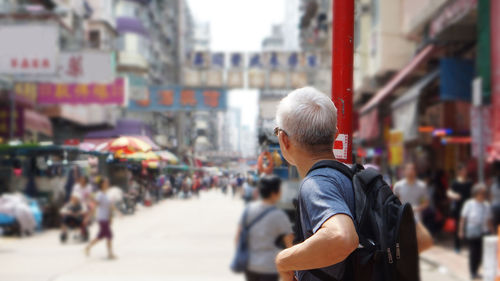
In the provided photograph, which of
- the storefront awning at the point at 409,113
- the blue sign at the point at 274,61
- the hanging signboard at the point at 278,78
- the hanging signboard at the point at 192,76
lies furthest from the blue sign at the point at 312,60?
the storefront awning at the point at 409,113

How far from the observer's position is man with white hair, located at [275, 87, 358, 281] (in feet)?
6.79

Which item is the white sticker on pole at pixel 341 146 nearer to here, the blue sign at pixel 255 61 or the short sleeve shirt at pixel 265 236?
the short sleeve shirt at pixel 265 236

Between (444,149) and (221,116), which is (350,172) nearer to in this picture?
(221,116)

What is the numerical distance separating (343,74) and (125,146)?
1.13m

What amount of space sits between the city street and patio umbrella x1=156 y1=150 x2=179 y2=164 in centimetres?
481

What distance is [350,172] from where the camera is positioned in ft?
7.59

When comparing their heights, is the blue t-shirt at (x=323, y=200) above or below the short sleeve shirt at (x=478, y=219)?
above

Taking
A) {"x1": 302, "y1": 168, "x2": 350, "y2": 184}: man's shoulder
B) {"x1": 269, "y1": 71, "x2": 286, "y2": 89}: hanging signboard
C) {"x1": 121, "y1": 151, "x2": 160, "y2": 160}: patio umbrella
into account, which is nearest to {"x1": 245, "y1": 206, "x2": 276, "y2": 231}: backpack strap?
{"x1": 121, "y1": 151, "x2": 160, "y2": 160}: patio umbrella

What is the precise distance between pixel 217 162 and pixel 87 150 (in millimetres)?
690

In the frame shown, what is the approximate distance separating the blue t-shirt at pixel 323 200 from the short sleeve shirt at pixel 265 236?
4527 mm

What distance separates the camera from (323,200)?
213cm

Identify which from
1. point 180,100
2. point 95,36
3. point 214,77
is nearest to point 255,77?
point 214,77

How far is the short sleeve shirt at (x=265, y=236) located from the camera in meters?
6.82

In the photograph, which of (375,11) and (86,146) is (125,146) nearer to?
(86,146)
